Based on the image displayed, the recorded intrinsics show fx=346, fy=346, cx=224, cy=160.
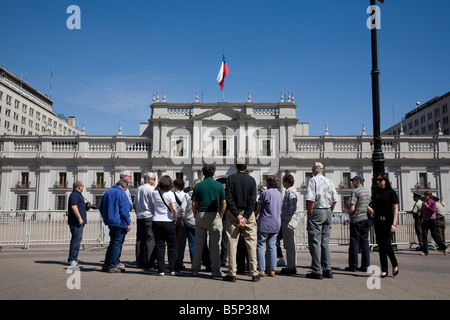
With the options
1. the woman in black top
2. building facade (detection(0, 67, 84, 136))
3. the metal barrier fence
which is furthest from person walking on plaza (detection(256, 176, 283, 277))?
building facade (detection(0, 67, 84, 136))

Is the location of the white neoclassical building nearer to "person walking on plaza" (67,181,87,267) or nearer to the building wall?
the building wall

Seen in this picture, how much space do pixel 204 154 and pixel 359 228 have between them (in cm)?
3203

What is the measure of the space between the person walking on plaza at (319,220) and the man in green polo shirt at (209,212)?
1675 mm

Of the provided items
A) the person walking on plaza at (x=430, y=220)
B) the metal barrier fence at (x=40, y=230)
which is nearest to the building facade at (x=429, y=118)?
the person walking on plaza at (x=430, y=220)

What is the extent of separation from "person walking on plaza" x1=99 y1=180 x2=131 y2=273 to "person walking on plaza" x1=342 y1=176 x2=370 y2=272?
4.79 m

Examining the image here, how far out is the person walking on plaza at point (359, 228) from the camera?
7.30 meters

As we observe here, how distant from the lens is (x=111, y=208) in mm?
7117

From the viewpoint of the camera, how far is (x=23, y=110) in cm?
5953

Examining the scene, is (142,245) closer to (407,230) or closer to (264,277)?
(264,277)

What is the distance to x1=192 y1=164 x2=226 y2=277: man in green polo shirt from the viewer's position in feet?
20.8

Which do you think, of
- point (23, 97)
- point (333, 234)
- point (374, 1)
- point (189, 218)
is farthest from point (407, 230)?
point (23, 97)

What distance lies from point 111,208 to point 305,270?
4.32m

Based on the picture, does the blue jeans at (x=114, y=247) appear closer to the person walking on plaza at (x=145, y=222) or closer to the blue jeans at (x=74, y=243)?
the person walking on plaza at (x=145, y=222)

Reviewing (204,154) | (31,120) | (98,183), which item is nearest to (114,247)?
(204,154)
